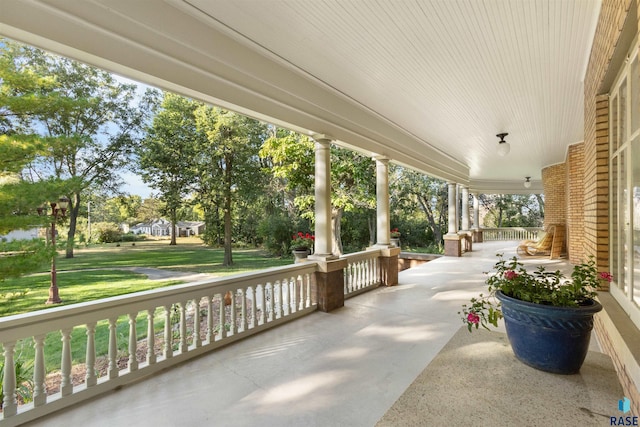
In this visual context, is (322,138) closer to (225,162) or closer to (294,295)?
(294,295)

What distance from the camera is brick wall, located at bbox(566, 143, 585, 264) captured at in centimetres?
669

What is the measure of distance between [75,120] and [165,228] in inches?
238

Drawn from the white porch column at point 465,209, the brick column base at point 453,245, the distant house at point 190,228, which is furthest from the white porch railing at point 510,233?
the distant house at point 190,228

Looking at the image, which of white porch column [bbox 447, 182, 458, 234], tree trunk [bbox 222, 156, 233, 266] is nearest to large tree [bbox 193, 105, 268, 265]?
tree trunk [bbox 222, 156, 233, 266]

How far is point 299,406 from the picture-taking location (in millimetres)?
2104

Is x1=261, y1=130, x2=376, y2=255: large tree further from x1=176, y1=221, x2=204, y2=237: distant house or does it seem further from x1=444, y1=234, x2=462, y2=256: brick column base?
x1=176, y1=221, x2=204, y2=237: distant house

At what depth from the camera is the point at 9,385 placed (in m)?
1.96

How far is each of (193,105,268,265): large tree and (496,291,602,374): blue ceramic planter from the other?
9681 mm

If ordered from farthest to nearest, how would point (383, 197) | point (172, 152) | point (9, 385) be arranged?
1. point (172, 152)
2. point (383, 197)
3. point (9, 385)

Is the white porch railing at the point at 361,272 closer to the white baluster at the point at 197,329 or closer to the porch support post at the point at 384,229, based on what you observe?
the porch support post at the point at 384,229

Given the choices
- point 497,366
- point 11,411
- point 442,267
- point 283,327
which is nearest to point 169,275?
point 283,327

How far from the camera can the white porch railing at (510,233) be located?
1614cm

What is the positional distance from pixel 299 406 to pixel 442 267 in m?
6.84

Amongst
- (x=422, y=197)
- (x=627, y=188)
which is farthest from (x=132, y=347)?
(x=422, y=197)
